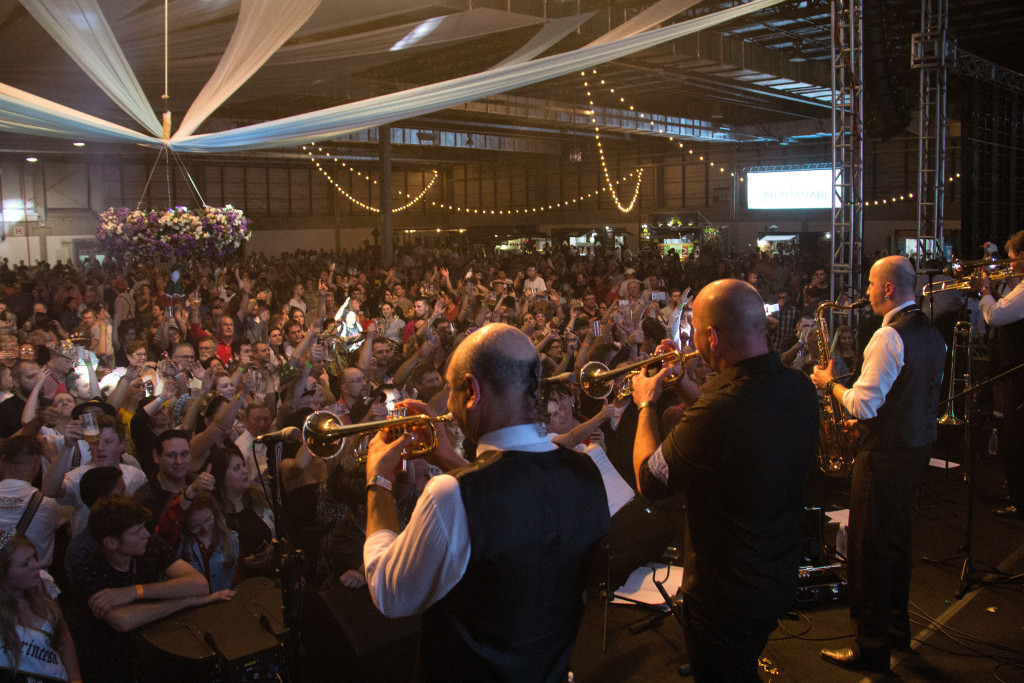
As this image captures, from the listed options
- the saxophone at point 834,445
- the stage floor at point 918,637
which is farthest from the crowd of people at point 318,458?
the stage floor at point 918,637

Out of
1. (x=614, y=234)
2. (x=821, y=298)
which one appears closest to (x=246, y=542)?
(x=821, y=298)

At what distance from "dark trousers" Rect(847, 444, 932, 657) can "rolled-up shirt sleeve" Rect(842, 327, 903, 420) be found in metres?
0.21

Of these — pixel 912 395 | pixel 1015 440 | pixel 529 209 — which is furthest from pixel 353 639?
pixel 529 209

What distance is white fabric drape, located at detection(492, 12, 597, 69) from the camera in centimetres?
609

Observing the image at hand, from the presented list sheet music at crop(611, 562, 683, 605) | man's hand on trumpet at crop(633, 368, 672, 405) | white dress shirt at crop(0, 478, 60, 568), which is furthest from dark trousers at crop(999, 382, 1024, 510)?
white dress shirt at crop(0, 478, 60, 568)

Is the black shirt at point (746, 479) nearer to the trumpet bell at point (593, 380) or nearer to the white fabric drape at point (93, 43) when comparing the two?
the trumpet bell at point (593, 380)

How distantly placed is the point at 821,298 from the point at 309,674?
22.5 ft

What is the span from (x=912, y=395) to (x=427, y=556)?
2.30 metres

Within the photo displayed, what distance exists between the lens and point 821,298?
8.09 m

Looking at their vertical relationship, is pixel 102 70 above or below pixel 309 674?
above

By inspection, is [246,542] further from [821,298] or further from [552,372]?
[821,298]

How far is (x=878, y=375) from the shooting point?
2.86m

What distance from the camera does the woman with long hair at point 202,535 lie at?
10.3 ft

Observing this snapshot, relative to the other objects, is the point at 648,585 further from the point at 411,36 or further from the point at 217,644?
the point at 411,36
